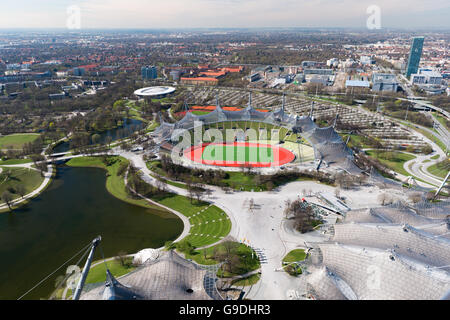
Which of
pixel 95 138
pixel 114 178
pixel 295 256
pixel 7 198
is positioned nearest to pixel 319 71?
pixel 95 138

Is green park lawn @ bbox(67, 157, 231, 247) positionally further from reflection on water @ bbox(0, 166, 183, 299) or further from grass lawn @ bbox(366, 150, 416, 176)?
grass lawn @ bbox(366, 150, 416, 176)

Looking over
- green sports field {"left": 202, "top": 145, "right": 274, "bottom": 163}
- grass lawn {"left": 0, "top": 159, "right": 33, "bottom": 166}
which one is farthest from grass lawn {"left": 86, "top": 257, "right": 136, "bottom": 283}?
grass lawn {"left": 0, "top": 159, "right": 33, "bottom": 166}

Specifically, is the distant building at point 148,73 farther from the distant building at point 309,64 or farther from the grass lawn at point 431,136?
the grass lawn at point 431,136

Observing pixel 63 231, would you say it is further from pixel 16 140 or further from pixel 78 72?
pixel 78 72


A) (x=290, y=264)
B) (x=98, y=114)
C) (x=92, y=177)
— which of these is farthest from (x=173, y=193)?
(x=98, y=114)

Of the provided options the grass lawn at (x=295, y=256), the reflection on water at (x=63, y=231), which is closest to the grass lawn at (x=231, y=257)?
the grass lawn at (x=295, y=256)
